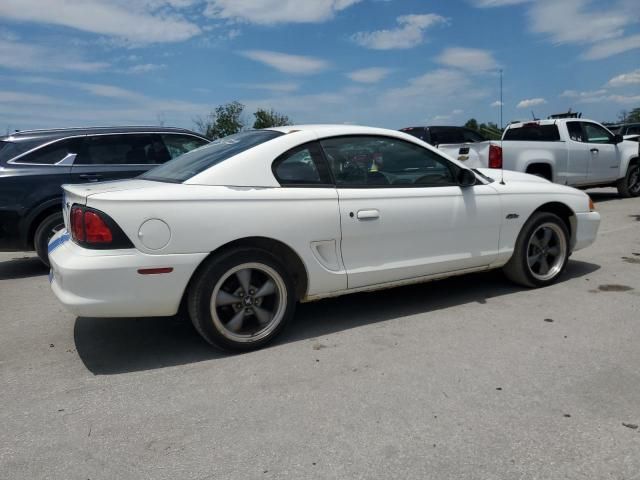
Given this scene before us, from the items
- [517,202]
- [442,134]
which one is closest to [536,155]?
[442,134]

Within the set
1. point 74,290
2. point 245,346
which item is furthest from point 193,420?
point 74,290

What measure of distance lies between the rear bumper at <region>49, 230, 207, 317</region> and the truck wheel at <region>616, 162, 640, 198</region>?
445 inches

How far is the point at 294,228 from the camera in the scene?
360cm

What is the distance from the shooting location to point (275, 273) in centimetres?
362

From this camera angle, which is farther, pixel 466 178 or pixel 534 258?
pixel 534 258

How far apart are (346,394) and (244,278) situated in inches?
42.0

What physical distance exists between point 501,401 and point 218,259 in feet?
6.12

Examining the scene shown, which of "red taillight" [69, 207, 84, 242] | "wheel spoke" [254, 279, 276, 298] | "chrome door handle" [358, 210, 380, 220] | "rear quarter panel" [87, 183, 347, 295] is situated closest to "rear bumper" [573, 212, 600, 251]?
"chrome door handle" [358, 210, 380, 220]

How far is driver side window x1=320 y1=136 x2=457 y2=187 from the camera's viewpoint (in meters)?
3.95

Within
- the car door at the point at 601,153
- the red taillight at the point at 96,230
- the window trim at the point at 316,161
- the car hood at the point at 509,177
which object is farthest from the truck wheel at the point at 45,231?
the car door at the point at 601,153

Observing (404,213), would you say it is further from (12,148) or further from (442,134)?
(442,134)

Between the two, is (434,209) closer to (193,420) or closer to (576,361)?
(576,361)

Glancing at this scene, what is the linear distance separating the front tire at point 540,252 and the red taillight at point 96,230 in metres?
3.42

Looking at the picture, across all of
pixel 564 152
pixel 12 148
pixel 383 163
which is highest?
pixel 12 148
